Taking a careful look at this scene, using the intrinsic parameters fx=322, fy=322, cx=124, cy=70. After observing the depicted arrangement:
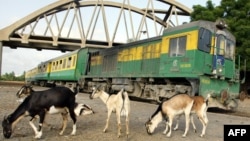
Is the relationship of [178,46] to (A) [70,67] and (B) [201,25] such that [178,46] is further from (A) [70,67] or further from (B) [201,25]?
(A) [70,67]

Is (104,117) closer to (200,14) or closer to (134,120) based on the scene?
(134,120)

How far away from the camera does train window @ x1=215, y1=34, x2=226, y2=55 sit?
51.2 ft

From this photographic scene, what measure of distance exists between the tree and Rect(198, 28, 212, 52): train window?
14047 mm

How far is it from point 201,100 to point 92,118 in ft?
13.8

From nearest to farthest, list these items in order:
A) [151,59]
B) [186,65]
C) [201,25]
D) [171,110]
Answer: [171,110] < [201,25] < [186,65] < [151,59]

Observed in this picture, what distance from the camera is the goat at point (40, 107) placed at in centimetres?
797

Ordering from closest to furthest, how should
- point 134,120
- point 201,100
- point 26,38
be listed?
point 201,100 < point 134,120 < point 26,38

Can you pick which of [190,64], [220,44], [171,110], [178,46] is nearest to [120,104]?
[171,110]

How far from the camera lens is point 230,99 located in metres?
16.0

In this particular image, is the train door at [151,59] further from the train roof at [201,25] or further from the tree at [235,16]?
the tree at [235,16]

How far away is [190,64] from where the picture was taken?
14984 mm

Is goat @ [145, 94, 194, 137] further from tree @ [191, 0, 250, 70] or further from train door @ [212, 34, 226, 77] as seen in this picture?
tree @ [191, 0, 250, 70]

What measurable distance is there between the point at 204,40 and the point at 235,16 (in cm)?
1895

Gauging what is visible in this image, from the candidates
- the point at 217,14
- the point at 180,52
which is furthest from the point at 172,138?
the point at 217,14
